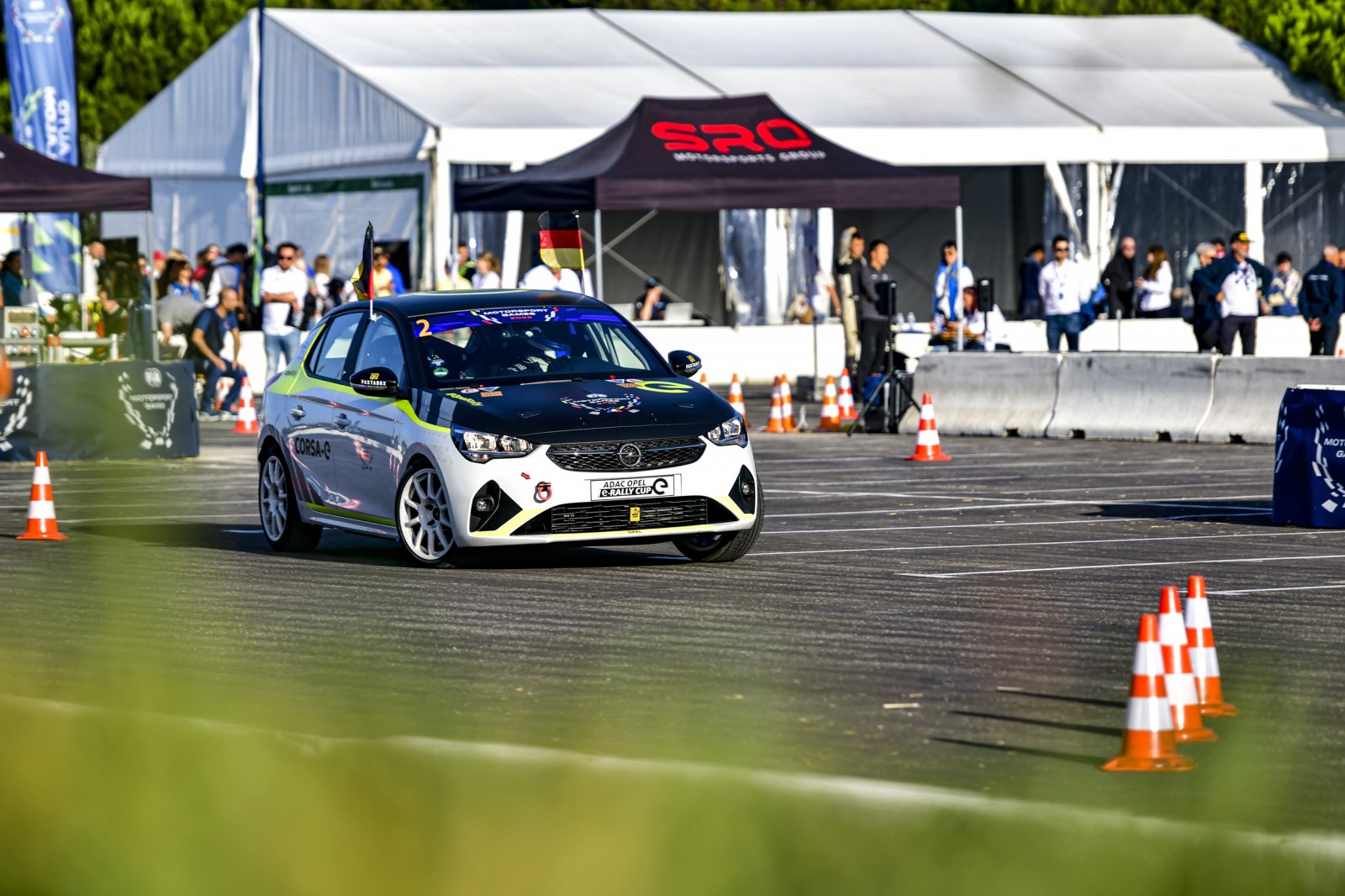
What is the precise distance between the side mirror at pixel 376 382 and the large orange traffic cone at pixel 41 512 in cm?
253

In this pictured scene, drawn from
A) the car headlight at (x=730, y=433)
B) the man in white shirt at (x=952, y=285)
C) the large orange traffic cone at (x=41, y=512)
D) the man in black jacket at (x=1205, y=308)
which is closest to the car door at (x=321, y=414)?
the large orange traffic cone at (x=41, y=512)

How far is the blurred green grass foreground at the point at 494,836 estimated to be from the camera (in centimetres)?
469

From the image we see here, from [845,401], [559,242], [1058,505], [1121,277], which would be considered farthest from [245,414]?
[1121,277]

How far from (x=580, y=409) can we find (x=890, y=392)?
12602 millimetres

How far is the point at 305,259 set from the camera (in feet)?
126

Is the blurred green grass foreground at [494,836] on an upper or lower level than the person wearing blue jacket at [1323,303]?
lower

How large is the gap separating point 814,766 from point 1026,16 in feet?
129

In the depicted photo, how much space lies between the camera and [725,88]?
38.8 metres

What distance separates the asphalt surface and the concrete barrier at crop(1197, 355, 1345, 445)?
4872 millimetres

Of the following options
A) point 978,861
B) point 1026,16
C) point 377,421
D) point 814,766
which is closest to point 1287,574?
point 377,421

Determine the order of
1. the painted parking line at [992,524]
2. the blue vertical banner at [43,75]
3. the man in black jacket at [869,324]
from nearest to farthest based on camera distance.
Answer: the painted parking line at [992,524] < the man in black jacket at [869,324] < the blue vertical banner at [43,75]

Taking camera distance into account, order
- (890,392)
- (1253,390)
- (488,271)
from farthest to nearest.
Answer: (488,271), (890,392), (1253,390)

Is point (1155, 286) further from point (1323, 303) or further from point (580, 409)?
point (580, 409)

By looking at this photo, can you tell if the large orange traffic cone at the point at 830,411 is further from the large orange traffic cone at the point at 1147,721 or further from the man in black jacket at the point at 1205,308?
the large orange traffic cone at the point at 1147,721
